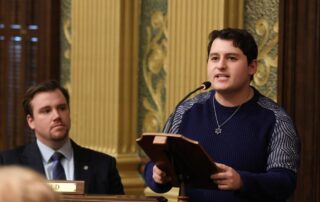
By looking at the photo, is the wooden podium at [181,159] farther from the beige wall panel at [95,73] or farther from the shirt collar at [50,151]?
the beige wall panel at [95,73]

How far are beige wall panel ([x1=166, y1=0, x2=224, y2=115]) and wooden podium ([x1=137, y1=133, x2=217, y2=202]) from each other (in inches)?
68.6

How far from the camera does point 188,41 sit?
15.0ft

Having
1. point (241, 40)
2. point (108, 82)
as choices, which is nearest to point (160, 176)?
point (241, 40)

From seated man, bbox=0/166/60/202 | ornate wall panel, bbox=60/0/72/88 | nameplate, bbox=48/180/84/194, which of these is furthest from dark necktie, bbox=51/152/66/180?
seated man, bbox=0/166/60/202

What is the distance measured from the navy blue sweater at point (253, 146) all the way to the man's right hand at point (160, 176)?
7 centimetres

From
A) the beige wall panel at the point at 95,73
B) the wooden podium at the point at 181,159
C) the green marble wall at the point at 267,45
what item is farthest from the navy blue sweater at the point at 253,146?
the beige wall panel at the point at 95,73

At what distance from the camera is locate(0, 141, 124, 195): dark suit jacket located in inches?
142

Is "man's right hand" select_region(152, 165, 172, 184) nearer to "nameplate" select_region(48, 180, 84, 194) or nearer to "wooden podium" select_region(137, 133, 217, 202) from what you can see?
"wooden podium" select_region(137, 133, 217, 202)

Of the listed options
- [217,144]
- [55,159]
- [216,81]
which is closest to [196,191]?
[217,144]

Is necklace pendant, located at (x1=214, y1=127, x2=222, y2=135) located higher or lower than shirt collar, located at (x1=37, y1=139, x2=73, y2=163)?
higher

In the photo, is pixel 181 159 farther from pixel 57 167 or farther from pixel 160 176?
pixel 57 167

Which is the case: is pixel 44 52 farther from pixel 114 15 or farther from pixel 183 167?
pixel 183 167

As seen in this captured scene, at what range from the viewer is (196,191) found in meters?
2.97

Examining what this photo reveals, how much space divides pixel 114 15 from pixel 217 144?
2.30 metres
